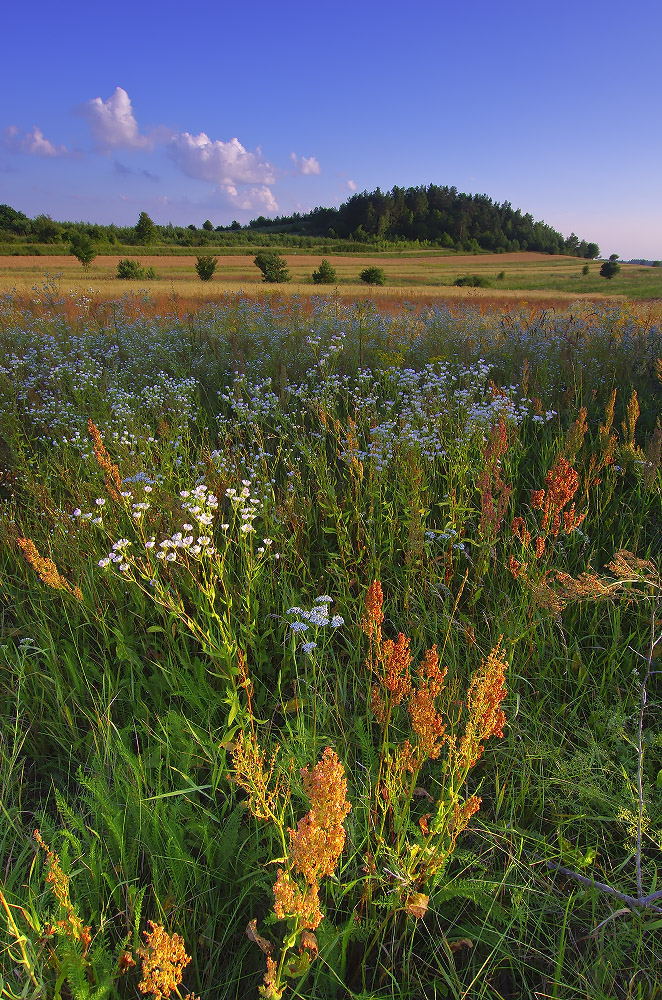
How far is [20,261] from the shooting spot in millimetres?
43969

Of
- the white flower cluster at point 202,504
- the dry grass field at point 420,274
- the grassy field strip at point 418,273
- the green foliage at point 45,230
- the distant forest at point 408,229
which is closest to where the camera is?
the white flower cluster at point 202,504

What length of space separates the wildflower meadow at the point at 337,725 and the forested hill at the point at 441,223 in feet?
302

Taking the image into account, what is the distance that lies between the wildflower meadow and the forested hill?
92.0 meters

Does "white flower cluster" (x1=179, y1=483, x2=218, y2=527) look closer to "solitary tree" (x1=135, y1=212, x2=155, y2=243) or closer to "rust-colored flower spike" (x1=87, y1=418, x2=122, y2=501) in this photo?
"rust-colored flower spike" (x1=87, y1=418, x2=122, y2=501)

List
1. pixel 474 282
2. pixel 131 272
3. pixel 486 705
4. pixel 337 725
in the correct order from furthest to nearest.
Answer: pixel 474 282 < pixel 131 272 < pixel 337 725 < pixel 486 705

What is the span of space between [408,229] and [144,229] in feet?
181

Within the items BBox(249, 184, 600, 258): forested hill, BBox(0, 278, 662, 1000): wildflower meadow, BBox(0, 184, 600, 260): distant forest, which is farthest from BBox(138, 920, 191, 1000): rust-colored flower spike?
BBox(249, 184, 600, 258): forested hill

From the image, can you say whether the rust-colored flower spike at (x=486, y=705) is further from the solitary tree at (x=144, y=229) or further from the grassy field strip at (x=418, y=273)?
the solitary tree at (x=144, y=229)

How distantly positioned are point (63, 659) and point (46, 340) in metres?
5.37

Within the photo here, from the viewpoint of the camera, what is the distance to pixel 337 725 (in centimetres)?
204

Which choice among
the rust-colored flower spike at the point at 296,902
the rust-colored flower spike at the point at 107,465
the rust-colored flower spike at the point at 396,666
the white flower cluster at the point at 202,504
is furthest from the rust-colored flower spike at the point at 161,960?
the rust-colored flower spike at the point at 107,465

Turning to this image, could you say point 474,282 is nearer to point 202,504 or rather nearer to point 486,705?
point 202,504

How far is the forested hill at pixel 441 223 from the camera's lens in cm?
8944

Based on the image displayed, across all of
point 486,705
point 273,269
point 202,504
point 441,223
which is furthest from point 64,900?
point 441,223
